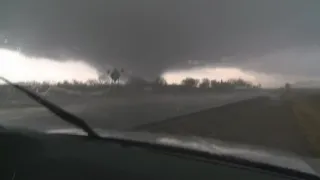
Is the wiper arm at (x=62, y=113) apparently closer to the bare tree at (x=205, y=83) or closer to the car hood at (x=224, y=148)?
the car hood at (x=224, y=148)

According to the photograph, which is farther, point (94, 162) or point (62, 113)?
point (62, 113)

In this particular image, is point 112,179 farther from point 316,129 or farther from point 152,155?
point 316,129

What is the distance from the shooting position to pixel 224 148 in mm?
1119

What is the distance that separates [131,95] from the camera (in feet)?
3.98

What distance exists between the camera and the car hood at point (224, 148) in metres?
1.04

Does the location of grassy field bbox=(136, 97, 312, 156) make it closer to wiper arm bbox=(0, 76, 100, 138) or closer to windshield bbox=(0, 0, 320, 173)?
windshield bbox=(0, 0, 320, 173)

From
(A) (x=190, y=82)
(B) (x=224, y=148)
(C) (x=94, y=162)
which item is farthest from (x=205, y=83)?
(C) (x=94, y=162)

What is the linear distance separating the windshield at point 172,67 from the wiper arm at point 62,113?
1 centimetres

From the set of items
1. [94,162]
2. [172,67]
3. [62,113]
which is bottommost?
[94,162]

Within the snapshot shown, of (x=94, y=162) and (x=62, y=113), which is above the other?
(x=62, y=113)

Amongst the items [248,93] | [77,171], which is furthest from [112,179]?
[248,93]

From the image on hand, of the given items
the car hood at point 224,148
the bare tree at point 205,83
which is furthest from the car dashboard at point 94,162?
the bare tree at point 205,83

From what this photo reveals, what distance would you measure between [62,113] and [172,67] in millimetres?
296

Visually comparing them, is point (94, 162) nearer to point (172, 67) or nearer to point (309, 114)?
point (172, 67)
